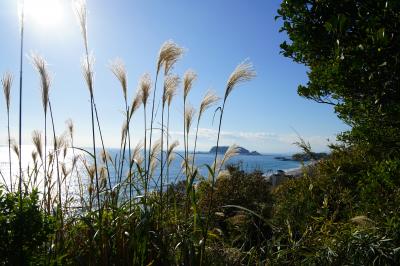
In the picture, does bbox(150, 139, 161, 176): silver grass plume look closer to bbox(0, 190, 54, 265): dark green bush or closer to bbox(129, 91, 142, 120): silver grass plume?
bbox(129, 91, 142, 120): silver grass plume

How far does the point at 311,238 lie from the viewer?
3.12 meters

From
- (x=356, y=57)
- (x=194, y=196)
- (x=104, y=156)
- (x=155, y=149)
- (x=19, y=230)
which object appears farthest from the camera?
(x=155, y=149)

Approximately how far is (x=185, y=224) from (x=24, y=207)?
1224mm

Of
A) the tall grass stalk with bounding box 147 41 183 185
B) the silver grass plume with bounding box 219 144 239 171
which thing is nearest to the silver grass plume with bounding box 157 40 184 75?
the tall grass stalk with bounding box 147 41 183 185

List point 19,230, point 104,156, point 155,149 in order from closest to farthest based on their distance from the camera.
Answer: point 19,230 → point 104,156 → point 155,149

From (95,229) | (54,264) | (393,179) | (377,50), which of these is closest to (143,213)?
(95,229)

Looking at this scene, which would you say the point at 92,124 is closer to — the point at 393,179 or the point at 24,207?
the point at 24,207

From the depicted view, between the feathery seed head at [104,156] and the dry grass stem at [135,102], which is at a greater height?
the dry grass stem at [135,102]

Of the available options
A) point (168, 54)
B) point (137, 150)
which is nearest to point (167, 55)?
point (168, 54)

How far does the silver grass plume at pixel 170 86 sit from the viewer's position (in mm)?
3000

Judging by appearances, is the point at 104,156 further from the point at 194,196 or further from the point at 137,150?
the point at 194,196

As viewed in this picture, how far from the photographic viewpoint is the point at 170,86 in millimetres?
3033

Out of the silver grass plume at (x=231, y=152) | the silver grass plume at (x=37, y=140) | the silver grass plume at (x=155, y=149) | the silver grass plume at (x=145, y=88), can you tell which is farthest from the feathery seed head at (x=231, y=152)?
the silver grass plume at (x=37, y=140)

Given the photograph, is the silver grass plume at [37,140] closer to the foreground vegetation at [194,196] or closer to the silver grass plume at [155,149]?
the foreground vegetation at [194,196]
